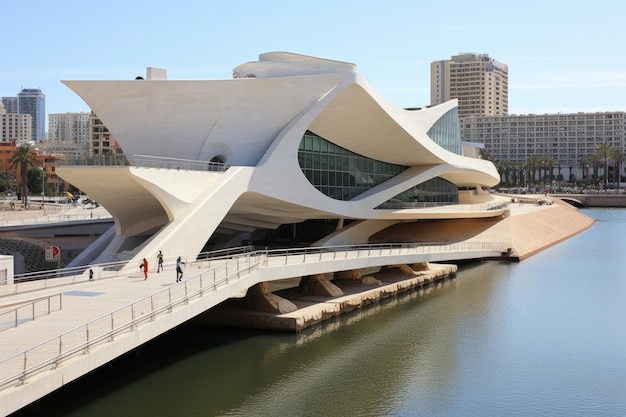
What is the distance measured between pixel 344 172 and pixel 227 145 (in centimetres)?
902

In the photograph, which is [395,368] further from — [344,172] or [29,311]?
[344,172]

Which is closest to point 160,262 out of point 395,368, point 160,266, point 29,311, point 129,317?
point 160,266

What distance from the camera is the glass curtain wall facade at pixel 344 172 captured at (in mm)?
40469

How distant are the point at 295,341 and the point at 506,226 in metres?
33.3

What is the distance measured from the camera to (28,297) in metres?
20.6

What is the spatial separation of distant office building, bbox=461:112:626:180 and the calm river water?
165m

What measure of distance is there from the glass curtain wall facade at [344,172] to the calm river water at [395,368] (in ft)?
35.5

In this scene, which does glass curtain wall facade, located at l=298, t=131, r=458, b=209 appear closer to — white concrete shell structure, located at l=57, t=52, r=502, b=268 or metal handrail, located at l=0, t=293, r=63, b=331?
white concrete shell structure, located at l=57, t=52, r=502, b=268

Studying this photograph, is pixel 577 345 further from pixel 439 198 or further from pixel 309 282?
pixel 439 198

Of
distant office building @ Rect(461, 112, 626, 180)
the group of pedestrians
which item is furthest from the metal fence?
distant office building @ Rect(461, 112, 626, 180)

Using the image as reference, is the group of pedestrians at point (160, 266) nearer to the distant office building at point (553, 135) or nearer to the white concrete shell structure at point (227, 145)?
the white concrete shell structure at point (227, 145)

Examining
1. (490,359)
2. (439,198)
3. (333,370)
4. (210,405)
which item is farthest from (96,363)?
(439,198)

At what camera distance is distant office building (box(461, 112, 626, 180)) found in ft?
627

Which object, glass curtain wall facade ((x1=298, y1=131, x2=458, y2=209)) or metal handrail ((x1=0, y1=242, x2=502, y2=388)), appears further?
glass curtain wall facade ((x1=298, y1=131, x2=458, y2=209))
